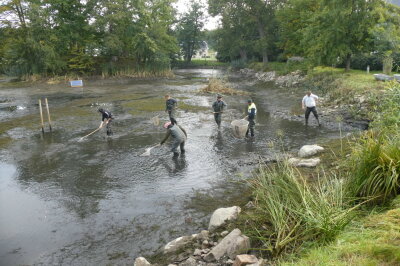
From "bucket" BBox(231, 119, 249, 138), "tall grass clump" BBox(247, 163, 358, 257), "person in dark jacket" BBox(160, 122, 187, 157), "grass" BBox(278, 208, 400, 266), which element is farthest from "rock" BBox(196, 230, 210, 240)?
"bucket" BBox(231, 119, 249, 138)

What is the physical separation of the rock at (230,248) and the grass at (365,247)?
1.04 m

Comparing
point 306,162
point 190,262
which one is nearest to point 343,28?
point 306,162

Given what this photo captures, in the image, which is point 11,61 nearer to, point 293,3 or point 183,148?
point 293,3

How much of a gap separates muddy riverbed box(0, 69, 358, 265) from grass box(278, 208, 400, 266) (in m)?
3.37

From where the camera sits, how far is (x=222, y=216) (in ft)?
22.9

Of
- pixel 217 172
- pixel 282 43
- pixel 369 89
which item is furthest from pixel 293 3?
pixel 217 172

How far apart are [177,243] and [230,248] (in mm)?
1363

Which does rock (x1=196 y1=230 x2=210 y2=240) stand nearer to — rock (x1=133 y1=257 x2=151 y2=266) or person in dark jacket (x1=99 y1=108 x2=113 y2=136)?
rock (x1=133 y1=257 x2=151 y2=266)

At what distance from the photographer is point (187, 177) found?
10211 mm

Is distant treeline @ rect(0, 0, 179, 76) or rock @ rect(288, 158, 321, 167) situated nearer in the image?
rock @ rect(288, 158, 321, 167)

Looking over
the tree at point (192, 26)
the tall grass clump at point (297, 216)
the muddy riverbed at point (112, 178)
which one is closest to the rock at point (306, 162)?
the muddy riverbed at point (112, 178)

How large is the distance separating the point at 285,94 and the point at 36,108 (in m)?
19.6

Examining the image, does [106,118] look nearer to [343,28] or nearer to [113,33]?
[343,28]

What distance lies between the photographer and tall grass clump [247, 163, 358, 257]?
487 cm
